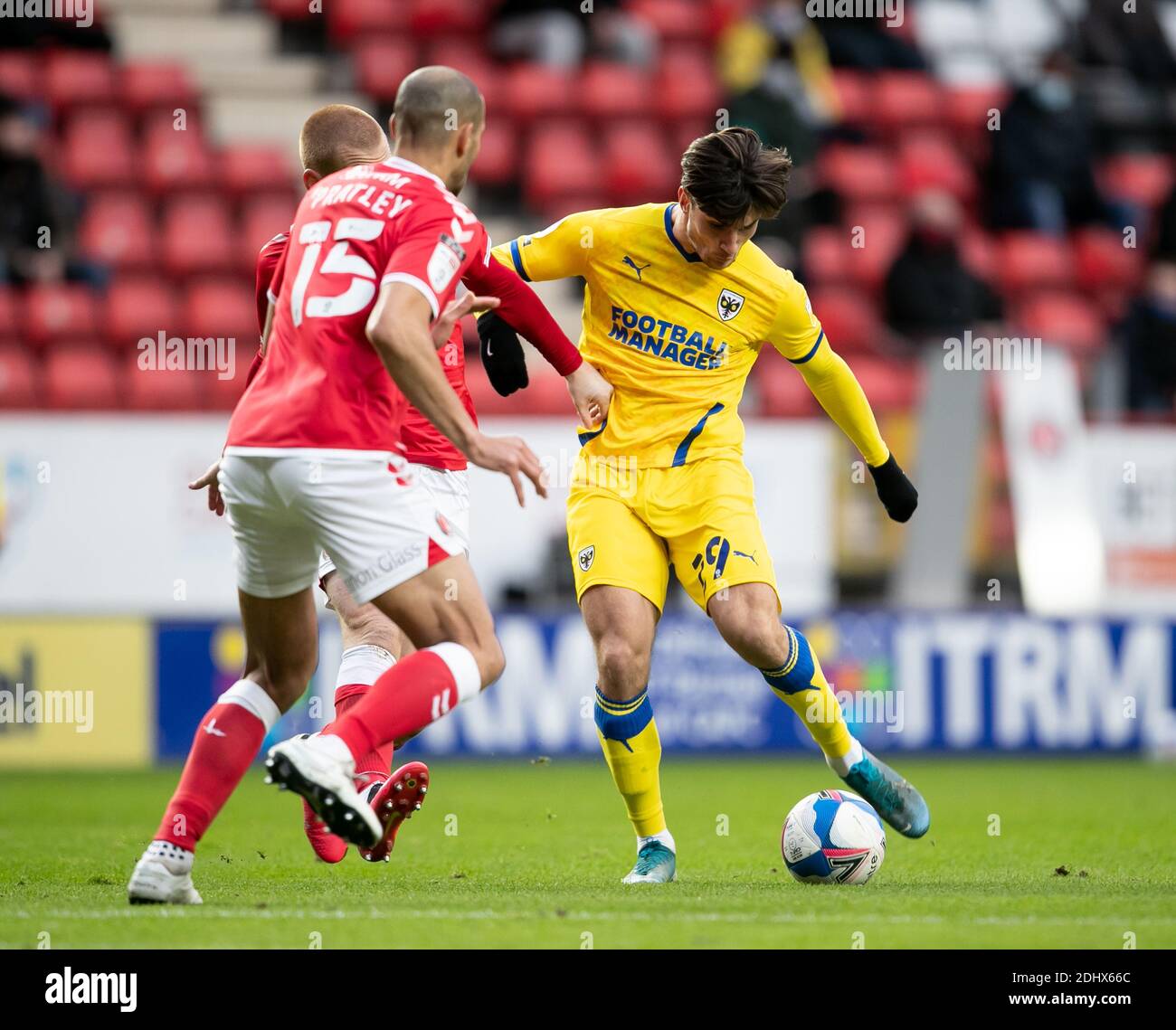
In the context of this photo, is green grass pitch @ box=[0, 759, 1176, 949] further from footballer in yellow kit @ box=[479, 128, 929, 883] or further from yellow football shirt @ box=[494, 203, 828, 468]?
yellow football shirt @ box=[494, 203, 828, 468]

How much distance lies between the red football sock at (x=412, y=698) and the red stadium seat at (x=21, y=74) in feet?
35.8

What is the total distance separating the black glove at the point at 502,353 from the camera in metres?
6.07

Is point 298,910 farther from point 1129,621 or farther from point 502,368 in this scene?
point 1129,621

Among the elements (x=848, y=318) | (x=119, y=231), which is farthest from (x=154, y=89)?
(x=848, y=318)

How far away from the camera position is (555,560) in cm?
1149

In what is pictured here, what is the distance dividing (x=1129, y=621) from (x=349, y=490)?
788cm

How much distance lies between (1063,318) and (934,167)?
179cm

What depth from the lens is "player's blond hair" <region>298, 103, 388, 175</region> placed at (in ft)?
18.7

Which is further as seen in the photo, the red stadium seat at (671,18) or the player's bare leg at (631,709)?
the red stadium seat at (671,18)

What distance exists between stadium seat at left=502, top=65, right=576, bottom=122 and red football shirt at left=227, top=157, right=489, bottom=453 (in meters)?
10.7

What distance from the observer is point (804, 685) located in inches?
236

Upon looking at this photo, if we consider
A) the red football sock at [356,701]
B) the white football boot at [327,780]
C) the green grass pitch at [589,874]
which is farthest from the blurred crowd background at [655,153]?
the white football boot at [327,780]

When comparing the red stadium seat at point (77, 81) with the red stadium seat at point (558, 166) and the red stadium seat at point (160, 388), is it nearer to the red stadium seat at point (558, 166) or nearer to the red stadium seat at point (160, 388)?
the red stadium seat at point (160, 388)

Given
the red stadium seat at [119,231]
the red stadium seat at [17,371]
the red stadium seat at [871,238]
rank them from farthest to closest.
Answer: the red stadium seat at [871,238] → the red stadium seat at [119,231] → the red stadium seat at [17,371]
